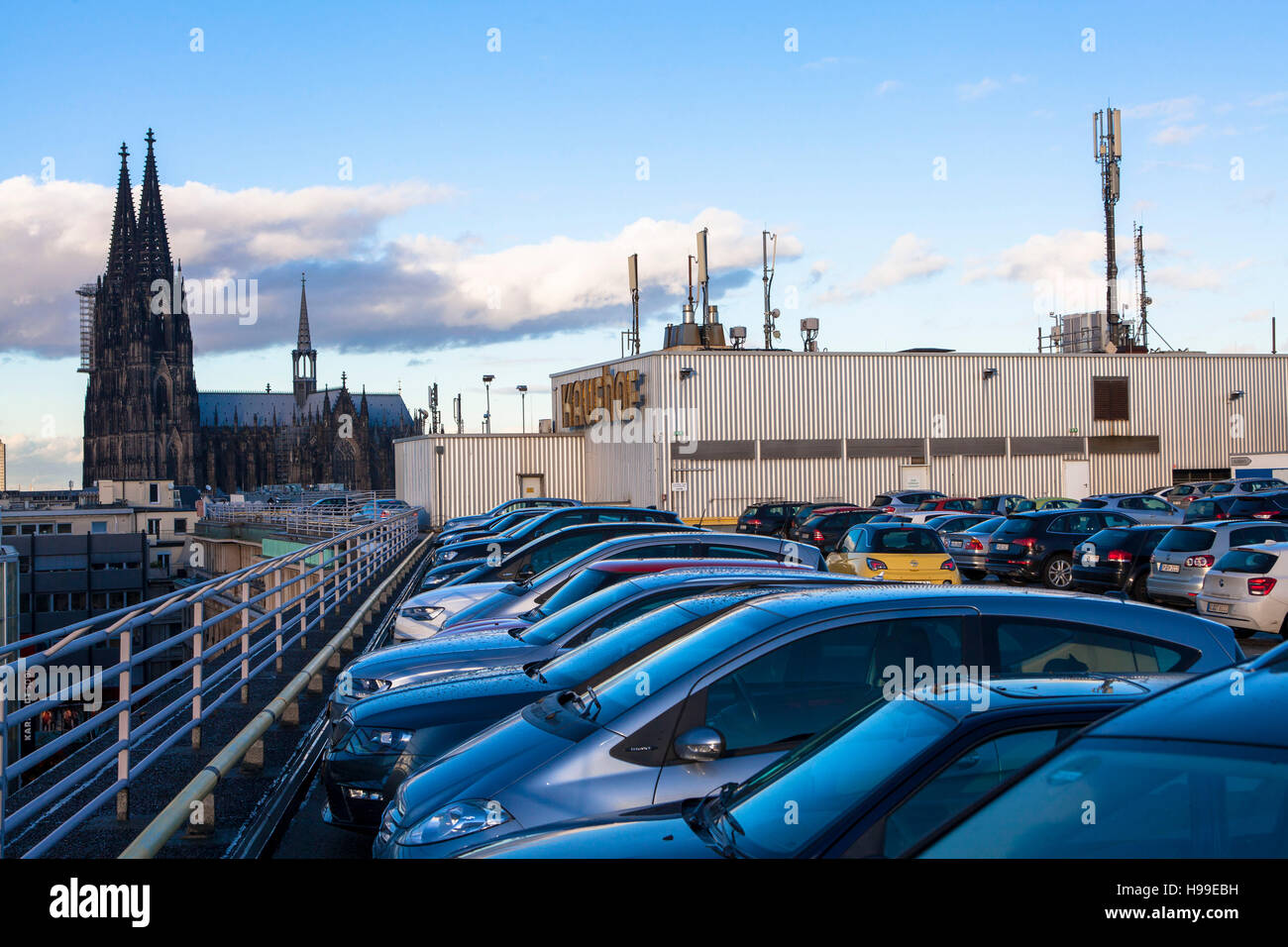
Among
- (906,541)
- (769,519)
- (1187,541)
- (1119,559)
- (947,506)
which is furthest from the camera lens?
(947,506)

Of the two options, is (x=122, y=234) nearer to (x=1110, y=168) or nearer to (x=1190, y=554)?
(x=1110, y=168)

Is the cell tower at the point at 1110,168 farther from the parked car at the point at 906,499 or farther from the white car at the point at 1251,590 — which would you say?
the white car at the point at 1251,590

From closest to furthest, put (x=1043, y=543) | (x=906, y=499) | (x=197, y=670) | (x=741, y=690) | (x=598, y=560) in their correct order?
(x=741, y=690), (x=197, y=670), (x=598, y=560), (x=1043, y=543), (x=906, y=499)

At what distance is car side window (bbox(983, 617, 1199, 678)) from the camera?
18.1 feet

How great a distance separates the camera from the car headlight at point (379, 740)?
6574mm

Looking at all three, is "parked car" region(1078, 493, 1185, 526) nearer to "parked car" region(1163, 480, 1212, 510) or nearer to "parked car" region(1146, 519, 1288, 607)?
"parked car" region(1163, 480, 1212, 510)

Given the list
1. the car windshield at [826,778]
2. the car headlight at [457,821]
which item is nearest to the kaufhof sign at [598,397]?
the car headlight at [457,821]

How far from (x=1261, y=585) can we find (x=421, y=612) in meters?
10.3

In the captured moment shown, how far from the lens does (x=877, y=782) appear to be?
3.63 m

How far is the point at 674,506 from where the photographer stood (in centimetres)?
4350

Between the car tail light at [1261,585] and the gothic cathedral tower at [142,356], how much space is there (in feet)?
393

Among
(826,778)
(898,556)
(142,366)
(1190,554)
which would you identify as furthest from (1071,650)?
(142,366)

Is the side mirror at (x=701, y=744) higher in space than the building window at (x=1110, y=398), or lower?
lower

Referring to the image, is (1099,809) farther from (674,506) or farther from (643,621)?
(674,506)
